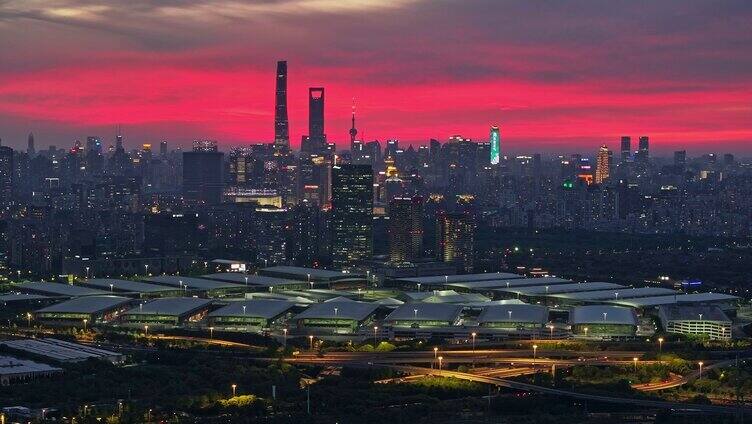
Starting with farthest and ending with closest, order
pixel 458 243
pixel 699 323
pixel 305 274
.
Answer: pixel 458 243
pixel 305 274
pixel 699 323

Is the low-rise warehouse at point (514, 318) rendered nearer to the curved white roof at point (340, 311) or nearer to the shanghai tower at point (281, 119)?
the curved white roof at point (340, 311)

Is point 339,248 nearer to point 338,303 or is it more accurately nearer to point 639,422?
point 338,303

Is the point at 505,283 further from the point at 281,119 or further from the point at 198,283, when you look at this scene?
the point at 281,119

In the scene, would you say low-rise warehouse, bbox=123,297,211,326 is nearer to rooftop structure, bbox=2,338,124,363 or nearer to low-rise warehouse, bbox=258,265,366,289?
rooftop structure, bbox=2,338,124,363

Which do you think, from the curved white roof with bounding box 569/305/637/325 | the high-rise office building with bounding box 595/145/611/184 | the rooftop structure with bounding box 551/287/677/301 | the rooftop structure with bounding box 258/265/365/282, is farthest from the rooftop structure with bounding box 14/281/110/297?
the high-rise office building with bounding box 595/145/611/184

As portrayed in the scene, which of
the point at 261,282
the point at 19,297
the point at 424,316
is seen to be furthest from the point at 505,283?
the point at 19,297

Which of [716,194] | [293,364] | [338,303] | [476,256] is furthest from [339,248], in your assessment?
[716,194]

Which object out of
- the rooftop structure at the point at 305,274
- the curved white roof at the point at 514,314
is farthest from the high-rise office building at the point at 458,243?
the curved white roof at the point at 514,314
